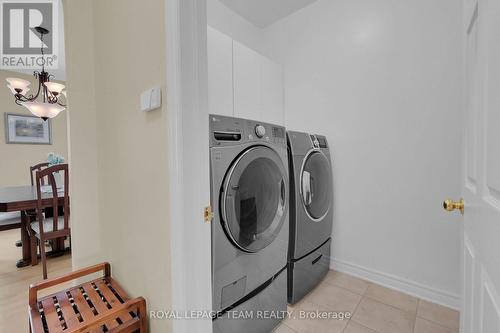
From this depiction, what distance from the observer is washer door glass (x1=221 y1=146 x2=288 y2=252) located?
110 centimetres

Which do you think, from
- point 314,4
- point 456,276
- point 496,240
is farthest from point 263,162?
point 314,4

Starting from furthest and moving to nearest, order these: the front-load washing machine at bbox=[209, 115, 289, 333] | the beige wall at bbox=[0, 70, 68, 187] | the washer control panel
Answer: the beige wall at bbox=[0, 70, 68, 187] → the washer control panel → the front-load washing machine at bbox=[209, 115, 289, 333]

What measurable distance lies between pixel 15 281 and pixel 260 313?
7.21 feet

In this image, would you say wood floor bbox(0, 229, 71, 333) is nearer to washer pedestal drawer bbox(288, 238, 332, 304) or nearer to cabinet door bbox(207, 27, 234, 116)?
washer pedestal drawer bbox(288, 238, 332, 304)

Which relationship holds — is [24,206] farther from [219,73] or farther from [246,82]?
[246,82]

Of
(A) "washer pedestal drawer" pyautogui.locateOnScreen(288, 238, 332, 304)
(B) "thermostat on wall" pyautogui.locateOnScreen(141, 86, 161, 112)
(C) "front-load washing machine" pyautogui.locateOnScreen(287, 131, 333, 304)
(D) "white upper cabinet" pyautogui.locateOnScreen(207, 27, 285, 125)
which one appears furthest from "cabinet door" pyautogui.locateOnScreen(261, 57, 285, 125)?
(B) "thermostat on wall" pyautogui.locateOnScreen(141, 86, 161, 112)

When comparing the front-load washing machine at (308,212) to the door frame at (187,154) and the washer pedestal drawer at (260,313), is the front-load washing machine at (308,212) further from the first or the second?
the door frame at (187,154)

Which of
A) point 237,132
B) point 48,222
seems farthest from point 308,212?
point 48,222

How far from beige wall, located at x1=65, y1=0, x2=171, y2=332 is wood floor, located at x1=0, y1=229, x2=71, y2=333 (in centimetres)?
63

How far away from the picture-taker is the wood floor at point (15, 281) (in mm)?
1465

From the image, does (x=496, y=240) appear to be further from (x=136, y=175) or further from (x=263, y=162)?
(x=136, y=175)

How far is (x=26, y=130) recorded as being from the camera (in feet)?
12.3

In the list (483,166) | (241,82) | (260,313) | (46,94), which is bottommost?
(260,313)

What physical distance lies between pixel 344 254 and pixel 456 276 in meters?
0.76
